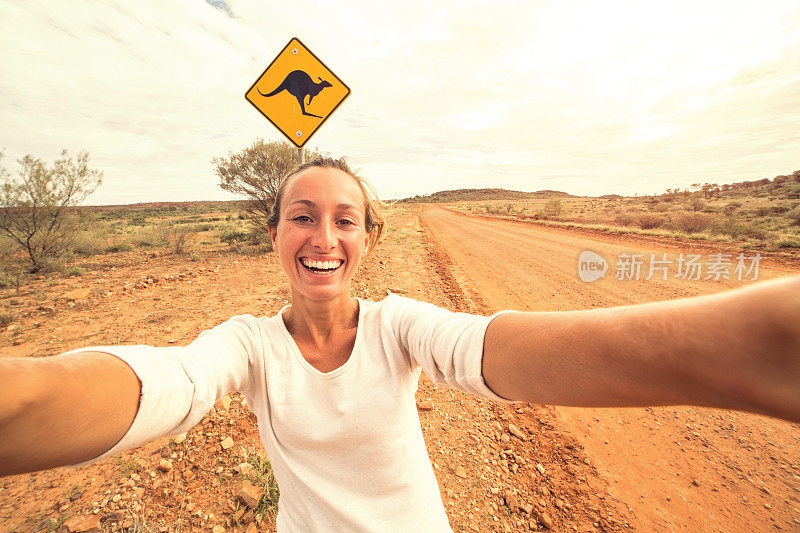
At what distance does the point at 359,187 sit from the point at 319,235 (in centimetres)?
43

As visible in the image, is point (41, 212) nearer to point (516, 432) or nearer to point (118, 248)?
point (118, 248)

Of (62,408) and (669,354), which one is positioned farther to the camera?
(62,408)

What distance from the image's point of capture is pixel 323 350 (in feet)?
4.64

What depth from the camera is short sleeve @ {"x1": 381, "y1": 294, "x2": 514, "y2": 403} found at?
953 millimetres

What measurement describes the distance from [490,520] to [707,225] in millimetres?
18259

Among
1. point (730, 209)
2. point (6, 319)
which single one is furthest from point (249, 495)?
point (730, 209)

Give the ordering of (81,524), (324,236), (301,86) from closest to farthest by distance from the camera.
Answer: (324,236)
(81,524)
(301,86)

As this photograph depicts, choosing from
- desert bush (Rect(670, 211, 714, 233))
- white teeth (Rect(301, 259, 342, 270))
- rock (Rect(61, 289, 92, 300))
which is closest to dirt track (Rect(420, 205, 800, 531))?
white teeth (Rect(301, 259, 342, 270))

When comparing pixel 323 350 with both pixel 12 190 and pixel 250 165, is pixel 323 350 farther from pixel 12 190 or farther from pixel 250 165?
pixel 12 190

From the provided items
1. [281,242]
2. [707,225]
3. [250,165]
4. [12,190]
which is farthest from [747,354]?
[707,225]

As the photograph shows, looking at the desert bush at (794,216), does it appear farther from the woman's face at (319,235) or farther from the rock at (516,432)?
the woman's face at (319,235)

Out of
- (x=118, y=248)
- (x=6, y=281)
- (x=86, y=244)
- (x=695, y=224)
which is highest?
(x=695, y=224)

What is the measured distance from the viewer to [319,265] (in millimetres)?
1474

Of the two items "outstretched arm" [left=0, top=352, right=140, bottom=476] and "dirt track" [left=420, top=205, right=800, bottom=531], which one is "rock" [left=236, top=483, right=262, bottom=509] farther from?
"dirt track" [left=420, top=205, right=800, bottom=531]
